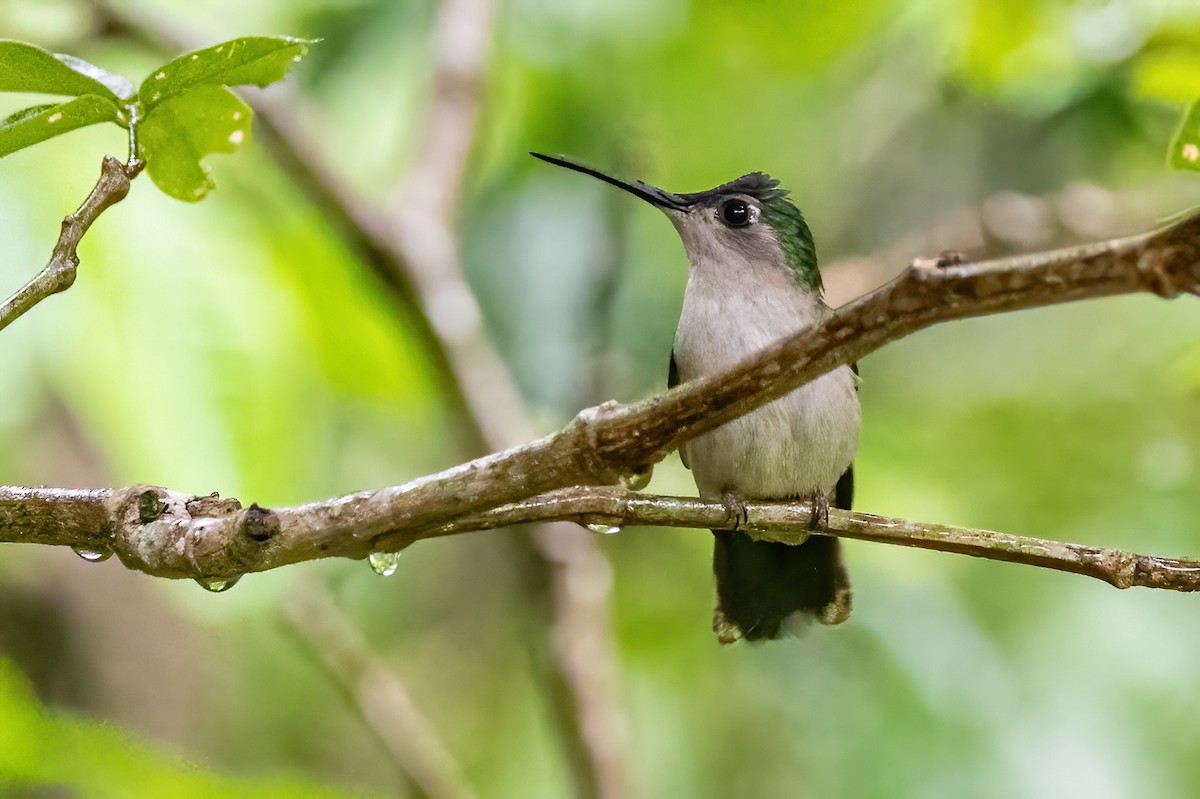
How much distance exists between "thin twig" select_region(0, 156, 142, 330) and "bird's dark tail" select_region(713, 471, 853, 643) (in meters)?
1.20

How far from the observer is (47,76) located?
1008mm

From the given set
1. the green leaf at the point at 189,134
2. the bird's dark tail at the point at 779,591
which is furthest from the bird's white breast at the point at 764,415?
the green leaf at the point at 189,134

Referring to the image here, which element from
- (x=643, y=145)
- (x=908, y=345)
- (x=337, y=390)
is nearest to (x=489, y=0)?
(x=643, y=145)

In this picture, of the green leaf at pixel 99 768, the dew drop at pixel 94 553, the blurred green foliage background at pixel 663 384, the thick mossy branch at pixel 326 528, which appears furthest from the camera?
the blurred green foliage background at pixel 663 384

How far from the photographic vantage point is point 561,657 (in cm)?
255

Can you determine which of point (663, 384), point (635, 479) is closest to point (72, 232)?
point (635, 479)

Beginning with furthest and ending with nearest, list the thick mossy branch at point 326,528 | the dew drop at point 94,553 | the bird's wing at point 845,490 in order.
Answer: the bird's wing at point 845,490
the dew drop at point 94,553
the thick mossy branch at point 326,528

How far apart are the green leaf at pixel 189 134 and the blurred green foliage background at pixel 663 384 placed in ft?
3.14

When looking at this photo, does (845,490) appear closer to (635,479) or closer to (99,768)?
(635,479)

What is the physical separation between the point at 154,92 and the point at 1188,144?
901 millimetres

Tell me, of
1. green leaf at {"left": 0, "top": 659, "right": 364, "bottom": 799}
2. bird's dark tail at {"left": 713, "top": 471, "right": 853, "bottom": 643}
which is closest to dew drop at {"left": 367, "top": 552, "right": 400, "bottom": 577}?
green leaf at {"left": 0, "top": 659, "right": 364, "bottom": 799}

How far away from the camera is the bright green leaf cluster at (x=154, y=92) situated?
1005 millimetres

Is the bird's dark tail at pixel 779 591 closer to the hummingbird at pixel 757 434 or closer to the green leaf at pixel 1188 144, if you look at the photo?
the hummingbird at pixel 757 434

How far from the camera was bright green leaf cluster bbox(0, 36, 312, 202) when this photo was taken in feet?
3.30
